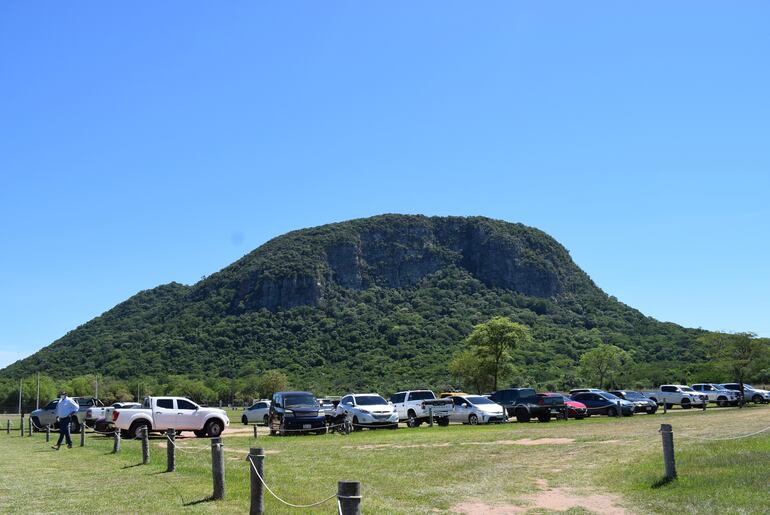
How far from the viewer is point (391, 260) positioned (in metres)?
134

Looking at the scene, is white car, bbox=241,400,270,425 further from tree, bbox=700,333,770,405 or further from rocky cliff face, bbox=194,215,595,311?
rocky cliff face, bbox=194,215,595,311

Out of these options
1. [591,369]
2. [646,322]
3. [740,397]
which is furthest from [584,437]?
[646,322]

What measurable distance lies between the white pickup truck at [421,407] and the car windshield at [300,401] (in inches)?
202

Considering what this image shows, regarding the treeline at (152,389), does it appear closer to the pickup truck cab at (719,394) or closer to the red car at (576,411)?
the pickup truck cab at (719,394)

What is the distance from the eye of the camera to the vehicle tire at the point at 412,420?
32794mm

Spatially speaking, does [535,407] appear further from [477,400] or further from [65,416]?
[65,416]

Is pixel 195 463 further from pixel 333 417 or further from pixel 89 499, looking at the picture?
pixel 333 417

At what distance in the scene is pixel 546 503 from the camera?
11391 mm

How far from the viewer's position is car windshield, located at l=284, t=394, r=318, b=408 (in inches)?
1163

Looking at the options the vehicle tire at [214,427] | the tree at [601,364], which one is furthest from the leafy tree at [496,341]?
the vehicle tire at [214,427]

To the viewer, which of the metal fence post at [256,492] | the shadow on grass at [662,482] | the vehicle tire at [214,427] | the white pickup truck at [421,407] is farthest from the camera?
the white pickup truck at [421,407]

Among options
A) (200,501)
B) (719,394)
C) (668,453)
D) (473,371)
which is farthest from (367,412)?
(473,371)

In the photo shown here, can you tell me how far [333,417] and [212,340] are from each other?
262 ft

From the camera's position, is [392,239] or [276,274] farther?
[392,239]
